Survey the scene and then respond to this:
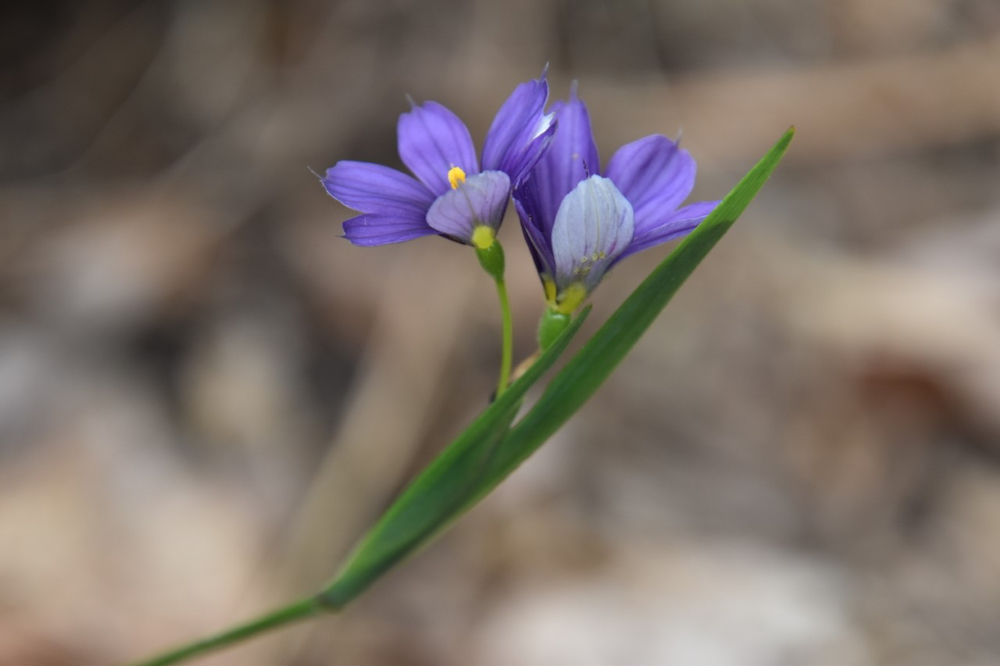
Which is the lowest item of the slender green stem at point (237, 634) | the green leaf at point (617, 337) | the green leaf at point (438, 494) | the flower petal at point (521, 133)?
the slender green stem at point (237, 634)

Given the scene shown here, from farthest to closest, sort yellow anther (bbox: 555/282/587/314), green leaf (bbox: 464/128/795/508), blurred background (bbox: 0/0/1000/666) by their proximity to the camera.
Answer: blurred background (bbox: 0/0/1000/666)
yellow anther (bbox: 555/282/587/314)
green leaf (bbox: 464/128/795/508)

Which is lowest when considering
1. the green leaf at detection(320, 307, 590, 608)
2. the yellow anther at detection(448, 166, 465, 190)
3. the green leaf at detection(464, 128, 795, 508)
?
the green leaf at detection(320, 307, 590, 608)

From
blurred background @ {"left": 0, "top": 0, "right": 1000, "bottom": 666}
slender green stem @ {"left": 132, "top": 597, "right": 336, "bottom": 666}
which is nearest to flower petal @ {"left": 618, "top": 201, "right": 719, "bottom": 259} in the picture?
slender green stem @ {"left": 132, "top": 597, "right": 336, "bottom": 666}

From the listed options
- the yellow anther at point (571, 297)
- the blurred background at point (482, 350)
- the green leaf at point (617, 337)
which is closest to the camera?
the green leaf at point (617, 337)

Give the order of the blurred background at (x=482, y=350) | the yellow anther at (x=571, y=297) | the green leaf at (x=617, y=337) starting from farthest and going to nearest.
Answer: the blurred background at (x=482, y=350), the yellow anther at (x=571, y=297), the green leaf at (x=617, y=337)

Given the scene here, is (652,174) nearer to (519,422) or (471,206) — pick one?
(471,206)

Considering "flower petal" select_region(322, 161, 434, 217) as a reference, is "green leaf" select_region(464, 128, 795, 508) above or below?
below

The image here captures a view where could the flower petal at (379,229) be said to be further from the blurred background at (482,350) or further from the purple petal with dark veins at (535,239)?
the blurred background at (482,350)

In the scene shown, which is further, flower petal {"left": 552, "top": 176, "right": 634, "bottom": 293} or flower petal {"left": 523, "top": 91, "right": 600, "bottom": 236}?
flower petal {"left": 523, "top": 91, "right": 600, "bottom": 236}

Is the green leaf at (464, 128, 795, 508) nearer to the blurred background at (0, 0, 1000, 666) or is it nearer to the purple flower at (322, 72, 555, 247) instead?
the purple flower at (322, 72, 555, 247)

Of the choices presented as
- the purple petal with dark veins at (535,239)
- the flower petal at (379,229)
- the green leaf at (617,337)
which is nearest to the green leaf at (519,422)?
the green leaf at (617,337)
